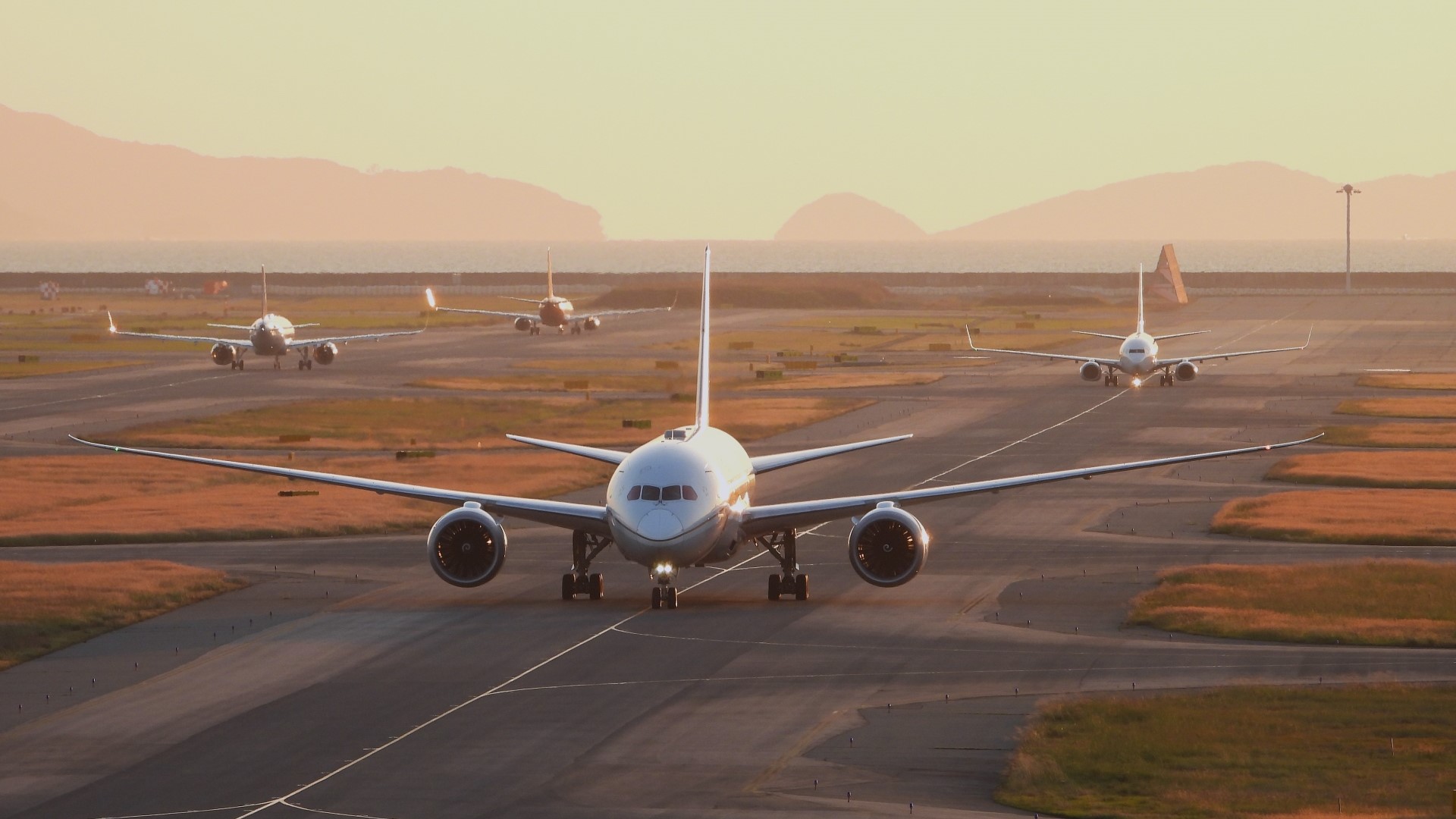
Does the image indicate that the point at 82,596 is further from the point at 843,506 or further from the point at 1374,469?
the point at 1374,469

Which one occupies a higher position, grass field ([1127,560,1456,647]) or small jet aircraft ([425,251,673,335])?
small jet aircraft ([425,251,673,335])

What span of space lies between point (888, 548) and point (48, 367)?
11041cm

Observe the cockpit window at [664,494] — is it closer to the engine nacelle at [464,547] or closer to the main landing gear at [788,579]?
the engine nacelle at [464,547]

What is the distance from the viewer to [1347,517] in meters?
62.9

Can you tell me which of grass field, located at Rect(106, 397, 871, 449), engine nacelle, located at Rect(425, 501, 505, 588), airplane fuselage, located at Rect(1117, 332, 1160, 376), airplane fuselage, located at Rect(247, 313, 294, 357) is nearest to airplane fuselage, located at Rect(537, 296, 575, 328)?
airplane fuselage, located at Rect(247, 313, 294, 357)

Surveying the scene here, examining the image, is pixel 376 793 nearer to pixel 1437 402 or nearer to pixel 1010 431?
pixel 1010 431

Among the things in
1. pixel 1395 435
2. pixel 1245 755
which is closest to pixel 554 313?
pixel 1395 435

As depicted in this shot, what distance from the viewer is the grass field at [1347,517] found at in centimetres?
5825

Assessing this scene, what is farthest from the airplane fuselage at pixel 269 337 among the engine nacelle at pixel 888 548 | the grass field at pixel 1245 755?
the grass field at pixel 1245 755

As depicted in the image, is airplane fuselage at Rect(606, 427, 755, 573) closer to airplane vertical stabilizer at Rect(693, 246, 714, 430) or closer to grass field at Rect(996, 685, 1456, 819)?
airplane vertical stabilizer at Rect(693, 246, 714, 430)

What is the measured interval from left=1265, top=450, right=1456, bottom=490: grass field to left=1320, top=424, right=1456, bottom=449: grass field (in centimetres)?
359

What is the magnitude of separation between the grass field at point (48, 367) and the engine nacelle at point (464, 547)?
94887 mm

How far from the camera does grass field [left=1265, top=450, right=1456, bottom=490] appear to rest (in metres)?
73.5

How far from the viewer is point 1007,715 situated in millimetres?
34625
